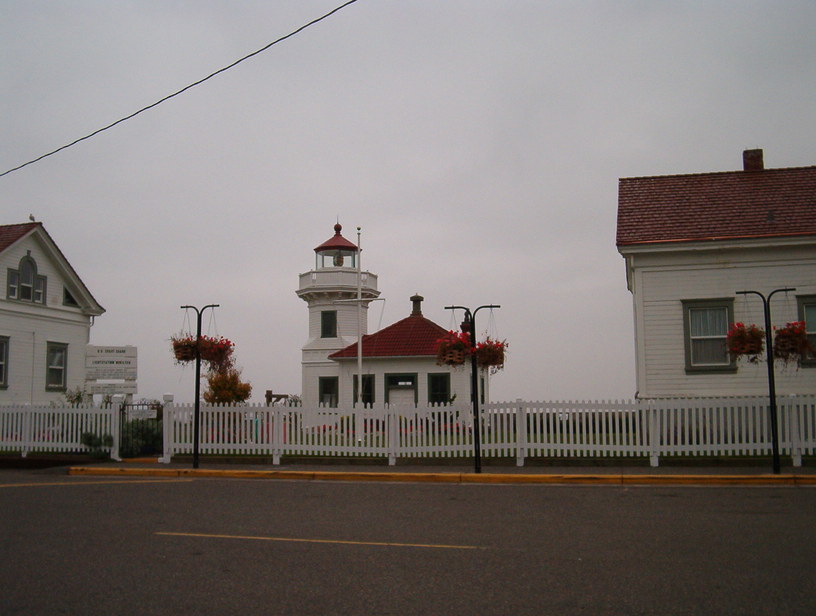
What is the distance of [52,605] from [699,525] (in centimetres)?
726

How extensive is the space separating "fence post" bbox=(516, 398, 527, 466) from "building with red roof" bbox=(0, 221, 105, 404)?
64.3 feet

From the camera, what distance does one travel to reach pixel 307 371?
139ft

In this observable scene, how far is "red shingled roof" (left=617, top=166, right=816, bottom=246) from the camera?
876 inches

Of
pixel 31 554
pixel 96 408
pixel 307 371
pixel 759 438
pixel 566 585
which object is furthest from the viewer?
pixel 307 371

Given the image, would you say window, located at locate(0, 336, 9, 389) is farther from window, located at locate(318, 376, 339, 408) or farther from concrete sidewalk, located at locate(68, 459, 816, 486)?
window, located at locate(318, 376, 339, 408)

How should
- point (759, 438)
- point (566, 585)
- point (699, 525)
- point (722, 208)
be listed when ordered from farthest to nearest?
point (722, 208) → point (759, 438) → point (699, 525) → point (566, 585)

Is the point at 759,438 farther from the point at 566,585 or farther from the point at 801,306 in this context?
the point at 566,585

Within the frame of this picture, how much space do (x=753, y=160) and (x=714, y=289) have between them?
577 centimetres

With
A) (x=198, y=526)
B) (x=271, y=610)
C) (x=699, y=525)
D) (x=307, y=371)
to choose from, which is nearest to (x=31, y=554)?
(x=198, y=526)

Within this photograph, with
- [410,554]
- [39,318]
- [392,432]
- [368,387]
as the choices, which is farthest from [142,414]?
[368,387]

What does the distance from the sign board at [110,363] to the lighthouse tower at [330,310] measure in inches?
615

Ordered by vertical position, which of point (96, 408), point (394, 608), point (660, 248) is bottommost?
point (394, 608)

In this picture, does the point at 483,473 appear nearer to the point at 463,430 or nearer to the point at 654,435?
the point at 463,430

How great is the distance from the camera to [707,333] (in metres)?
22.0
